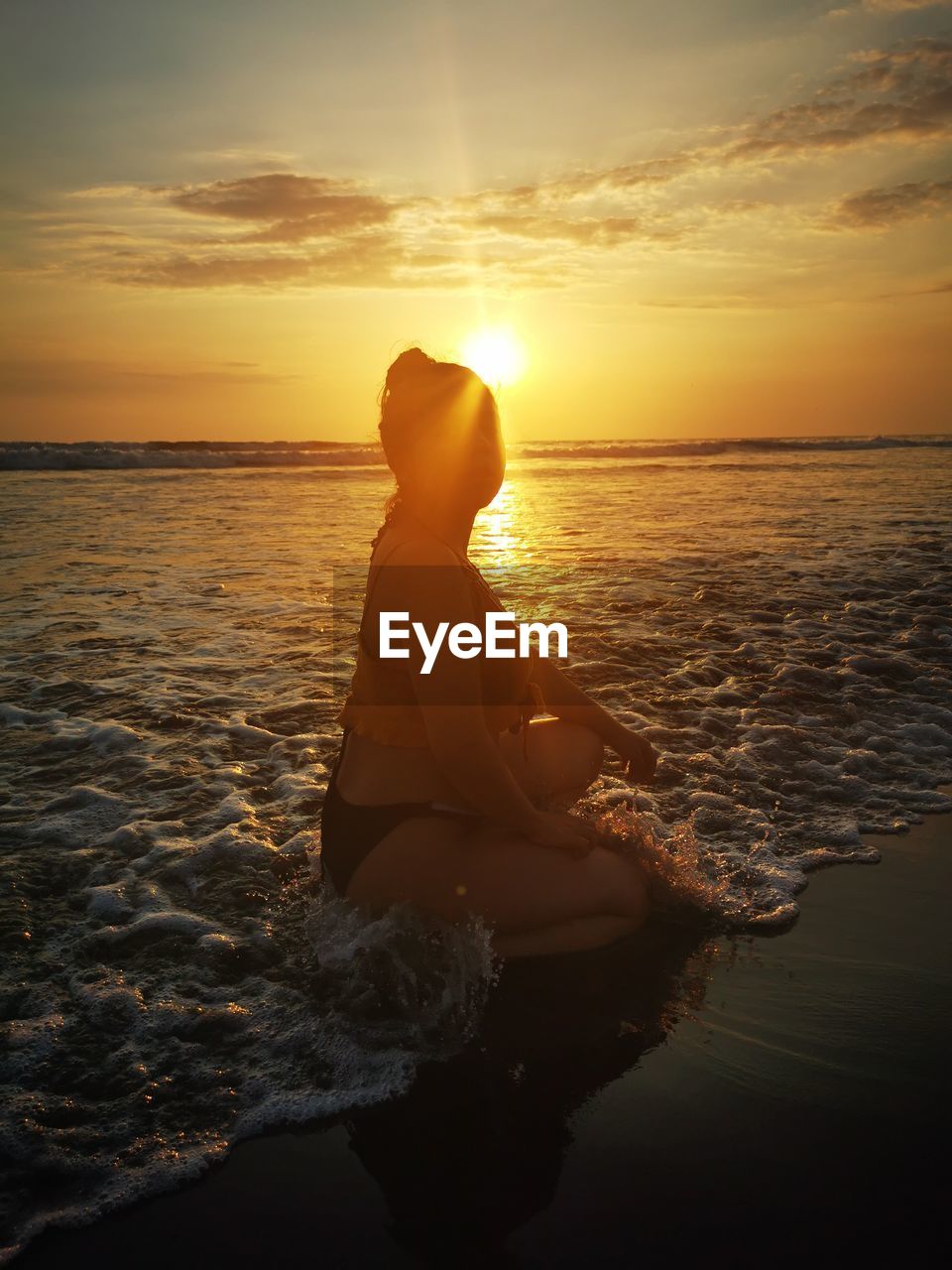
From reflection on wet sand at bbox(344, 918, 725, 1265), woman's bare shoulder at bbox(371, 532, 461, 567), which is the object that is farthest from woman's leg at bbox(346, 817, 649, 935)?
woman's bare shoulder at bbox(371, 532, 461, 567)

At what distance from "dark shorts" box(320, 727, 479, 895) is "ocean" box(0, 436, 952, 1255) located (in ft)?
0.77

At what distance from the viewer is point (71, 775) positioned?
5.45 m

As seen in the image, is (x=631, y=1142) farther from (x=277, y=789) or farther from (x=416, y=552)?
(x=277, y=789)

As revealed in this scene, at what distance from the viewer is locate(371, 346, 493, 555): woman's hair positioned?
3338mm

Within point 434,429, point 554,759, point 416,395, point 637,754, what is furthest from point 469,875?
point 416,395

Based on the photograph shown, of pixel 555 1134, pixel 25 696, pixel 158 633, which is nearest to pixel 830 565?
pixel 158 633

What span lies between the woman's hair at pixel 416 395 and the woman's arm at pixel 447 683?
0.73 ft

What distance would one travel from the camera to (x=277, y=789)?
212 inches

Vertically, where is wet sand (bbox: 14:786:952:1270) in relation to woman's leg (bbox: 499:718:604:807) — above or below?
below

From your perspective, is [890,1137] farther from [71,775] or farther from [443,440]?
[71,775]

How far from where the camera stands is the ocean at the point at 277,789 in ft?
9.91

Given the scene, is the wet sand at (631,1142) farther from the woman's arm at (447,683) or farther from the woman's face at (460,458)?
the woman's face at (460,458)

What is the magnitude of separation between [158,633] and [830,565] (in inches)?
328

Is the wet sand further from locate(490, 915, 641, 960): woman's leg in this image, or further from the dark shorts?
the dark shorts
